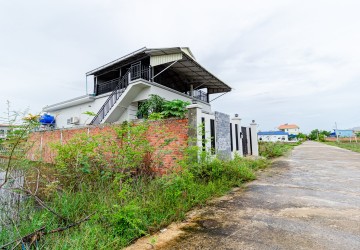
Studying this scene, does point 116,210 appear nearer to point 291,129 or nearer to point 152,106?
point 152,106

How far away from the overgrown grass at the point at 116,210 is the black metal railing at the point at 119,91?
747 cm

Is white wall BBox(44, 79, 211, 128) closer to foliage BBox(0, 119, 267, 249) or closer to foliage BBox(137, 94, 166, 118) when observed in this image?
foliage BBox(137, 94, 166, 118)

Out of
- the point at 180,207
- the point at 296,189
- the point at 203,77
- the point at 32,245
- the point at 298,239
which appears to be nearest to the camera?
the point at 32,245

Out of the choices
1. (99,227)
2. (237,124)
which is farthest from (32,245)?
(237,124)

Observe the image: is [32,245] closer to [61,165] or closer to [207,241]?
[207,241]

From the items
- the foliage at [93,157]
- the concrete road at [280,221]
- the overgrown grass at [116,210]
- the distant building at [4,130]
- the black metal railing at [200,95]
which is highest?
the black metal railing at [200,95]

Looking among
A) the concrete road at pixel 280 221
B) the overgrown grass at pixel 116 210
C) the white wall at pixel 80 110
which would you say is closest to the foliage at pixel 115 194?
the overgrown grass at pixel 116 210

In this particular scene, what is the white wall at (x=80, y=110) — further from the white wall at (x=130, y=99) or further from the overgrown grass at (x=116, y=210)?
the overgrown grass at (x=116, y=210)

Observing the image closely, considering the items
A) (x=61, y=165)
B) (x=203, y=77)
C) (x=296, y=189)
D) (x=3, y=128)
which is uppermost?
(x=203, y=77)

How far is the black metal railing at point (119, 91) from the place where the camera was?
1083 cm

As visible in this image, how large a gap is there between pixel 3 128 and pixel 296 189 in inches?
212

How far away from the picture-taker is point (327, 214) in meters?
3.00

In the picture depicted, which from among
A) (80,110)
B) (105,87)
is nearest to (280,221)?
(105,87)

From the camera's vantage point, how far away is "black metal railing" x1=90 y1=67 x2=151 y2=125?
10.8 metres
